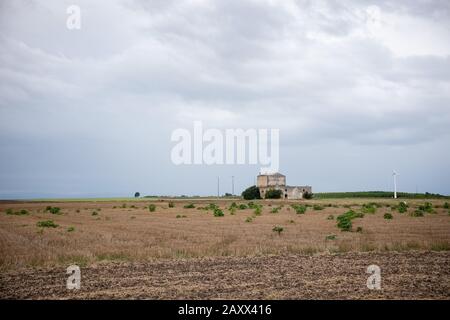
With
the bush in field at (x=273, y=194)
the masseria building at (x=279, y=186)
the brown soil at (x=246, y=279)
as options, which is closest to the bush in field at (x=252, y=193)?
the masseria building at (x=279, y=186)

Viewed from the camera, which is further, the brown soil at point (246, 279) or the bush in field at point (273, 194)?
the bush in field at point (273, 194)

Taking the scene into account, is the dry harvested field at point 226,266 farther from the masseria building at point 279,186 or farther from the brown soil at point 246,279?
the masseria building at point 279,186

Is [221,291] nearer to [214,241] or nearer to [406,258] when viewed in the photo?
[406,258]

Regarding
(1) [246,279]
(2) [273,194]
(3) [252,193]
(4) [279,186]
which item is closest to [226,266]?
(1) [246,279]

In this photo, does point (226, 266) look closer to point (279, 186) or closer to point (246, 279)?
point (246, 279)

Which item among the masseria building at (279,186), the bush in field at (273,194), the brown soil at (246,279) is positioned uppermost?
the masseria building at (279,186)

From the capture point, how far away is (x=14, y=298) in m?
13.3

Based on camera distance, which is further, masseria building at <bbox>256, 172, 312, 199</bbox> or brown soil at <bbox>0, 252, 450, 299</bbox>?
masseria building at <bbox>256, 172, 312, 199</bbox>

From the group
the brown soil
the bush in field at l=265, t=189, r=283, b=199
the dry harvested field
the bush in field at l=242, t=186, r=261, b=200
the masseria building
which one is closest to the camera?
the brown soil

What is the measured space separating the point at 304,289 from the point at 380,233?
19.2m

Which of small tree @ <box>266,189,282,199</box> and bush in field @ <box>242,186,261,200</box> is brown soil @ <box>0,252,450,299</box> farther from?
bush in field @ <box>242,186,261,200</box>

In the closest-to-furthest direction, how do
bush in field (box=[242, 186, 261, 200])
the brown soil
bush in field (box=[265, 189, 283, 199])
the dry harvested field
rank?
the brown soil, the dry harvested field, bush in field (box=[265, 189, 283, 199]), bush in field (box=[242, 186, 261, 200])

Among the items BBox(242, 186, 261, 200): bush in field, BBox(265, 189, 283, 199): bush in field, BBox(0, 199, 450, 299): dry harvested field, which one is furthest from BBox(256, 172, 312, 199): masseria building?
BBox(0, 199, 450, 299): dry harvested field
